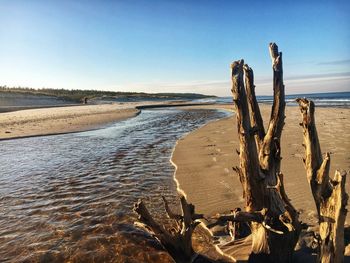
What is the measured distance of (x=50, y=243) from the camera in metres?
5.70

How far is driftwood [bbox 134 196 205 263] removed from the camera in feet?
13.8

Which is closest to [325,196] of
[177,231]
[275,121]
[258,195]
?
[258,195]

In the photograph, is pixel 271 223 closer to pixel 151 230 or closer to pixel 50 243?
pixel 151 230

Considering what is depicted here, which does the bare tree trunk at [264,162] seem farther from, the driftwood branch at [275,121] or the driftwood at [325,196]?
the driftwood at [325,196]

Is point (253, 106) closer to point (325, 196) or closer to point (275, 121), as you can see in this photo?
point (275, 121)

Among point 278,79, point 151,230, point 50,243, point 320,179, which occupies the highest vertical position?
point 278,79

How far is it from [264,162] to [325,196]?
3.00ft

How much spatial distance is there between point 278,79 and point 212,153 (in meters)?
7.79

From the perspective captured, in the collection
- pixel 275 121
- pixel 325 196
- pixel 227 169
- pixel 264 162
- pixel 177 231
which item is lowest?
pixel 227 169

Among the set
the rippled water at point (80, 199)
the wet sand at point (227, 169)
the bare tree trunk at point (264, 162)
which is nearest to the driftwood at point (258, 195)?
the bare tree trunk at point (264, 162)

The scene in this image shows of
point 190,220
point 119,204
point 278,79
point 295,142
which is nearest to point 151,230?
point 190,220

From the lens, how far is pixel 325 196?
376 centimetres

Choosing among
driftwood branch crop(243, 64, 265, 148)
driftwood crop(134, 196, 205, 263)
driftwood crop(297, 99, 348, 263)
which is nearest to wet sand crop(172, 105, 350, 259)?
driftwood crop(134, 196, 205, 263)

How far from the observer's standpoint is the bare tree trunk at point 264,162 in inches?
166
